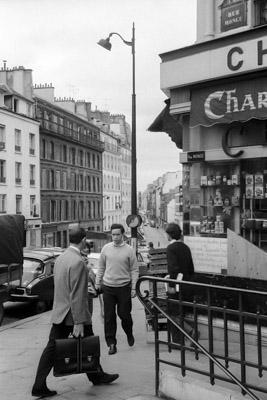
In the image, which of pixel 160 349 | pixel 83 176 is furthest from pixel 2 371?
pixel 83 176

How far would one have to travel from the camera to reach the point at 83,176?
69250 mm

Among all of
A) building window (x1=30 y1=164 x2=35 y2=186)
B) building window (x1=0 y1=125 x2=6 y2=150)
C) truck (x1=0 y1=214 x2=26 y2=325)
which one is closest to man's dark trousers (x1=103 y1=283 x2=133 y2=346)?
truck (x1=0 y1=214 x2=26 y2=325)

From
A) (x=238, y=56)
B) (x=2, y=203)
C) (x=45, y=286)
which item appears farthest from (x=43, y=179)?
(x=238, y=56)

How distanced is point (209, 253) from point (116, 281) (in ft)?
8.28

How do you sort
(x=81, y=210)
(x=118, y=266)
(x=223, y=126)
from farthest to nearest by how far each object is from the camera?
(x=81, y=210) < (x=223, y=126) < (x=118, y=266)

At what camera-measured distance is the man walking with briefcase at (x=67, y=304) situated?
5.43m

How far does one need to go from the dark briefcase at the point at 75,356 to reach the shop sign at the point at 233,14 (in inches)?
254

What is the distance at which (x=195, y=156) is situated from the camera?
32.3 feet

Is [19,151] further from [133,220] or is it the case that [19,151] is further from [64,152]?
[133,220]

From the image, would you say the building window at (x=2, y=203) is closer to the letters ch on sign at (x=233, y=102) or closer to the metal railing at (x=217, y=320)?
the letters ch on sign at (x=233, y=102)

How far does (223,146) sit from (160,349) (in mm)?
4787

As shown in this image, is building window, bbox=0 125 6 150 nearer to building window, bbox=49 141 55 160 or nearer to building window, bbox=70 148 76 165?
building window, bbox=49 141 55 160

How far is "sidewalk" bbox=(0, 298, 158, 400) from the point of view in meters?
5.56

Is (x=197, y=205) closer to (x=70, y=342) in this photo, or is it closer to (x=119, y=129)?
(x=70, y=342)
